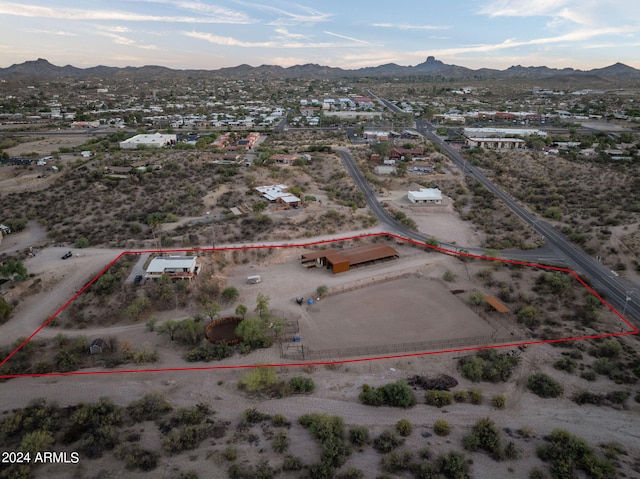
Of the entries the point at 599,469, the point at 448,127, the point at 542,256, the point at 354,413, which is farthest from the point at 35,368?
the point at 448,127

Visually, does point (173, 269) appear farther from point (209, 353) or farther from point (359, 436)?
point (359, 436)

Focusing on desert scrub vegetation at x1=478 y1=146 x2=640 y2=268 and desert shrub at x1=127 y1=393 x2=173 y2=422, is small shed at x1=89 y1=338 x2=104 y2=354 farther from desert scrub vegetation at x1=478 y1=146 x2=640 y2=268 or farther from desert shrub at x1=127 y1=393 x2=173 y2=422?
desert scrub vegetation at x1=478 y1=146 x2=640 y2=268

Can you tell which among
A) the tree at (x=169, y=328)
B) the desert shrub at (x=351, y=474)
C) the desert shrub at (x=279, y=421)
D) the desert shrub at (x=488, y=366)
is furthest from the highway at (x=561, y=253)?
the desert shrub at (x=279, y=421)

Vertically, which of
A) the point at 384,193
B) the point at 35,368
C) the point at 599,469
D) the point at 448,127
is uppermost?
the point at 448,127

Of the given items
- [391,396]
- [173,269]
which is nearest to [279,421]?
[391,396]

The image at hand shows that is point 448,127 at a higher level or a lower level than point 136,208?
higher

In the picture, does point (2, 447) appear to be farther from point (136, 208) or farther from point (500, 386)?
point (136, 208)

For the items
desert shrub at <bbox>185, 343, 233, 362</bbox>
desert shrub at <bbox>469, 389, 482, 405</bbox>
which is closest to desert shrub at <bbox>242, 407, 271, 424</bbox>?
desert shrub at <bbox>185, 343, 233, 362</bbox>

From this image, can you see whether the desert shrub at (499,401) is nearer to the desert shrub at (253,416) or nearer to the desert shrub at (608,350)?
the desert shrub at (608,350)
